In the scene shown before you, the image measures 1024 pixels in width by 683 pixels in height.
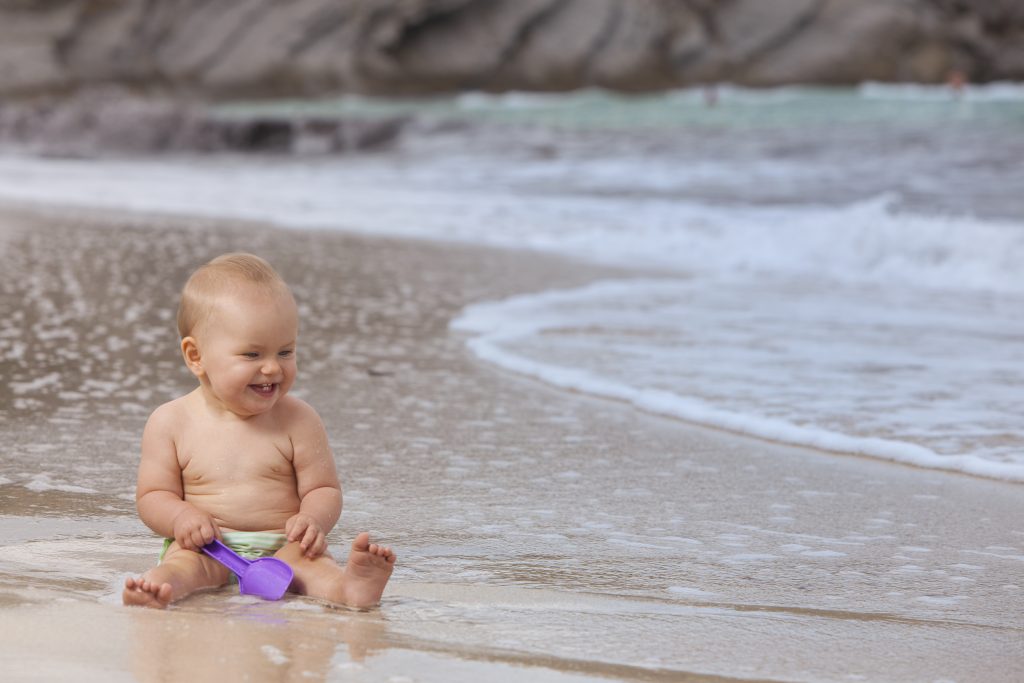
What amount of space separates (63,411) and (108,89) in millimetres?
Answer: 36255

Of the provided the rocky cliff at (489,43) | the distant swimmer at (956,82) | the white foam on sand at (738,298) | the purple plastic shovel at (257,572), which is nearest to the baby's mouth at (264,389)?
the purple plastic shovel at (257,572)

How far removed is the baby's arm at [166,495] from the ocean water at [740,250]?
1516 mm

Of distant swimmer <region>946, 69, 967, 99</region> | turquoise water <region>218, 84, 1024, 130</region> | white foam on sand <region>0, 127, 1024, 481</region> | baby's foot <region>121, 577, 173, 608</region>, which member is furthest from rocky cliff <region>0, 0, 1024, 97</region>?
baby's foot <region>121, 577, 173, 608</region>

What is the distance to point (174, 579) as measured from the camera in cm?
201

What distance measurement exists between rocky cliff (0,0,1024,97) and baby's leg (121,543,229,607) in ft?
126

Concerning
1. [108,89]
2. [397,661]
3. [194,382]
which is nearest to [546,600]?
[397,661]

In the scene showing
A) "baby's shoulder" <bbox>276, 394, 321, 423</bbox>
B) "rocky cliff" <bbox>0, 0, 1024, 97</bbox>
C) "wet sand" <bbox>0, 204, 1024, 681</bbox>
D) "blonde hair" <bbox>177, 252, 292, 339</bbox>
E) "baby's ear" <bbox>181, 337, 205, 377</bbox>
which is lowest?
"wet sand" <bbox>0, 204, 1024, 681</bbox>

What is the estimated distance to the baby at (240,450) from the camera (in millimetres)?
2107

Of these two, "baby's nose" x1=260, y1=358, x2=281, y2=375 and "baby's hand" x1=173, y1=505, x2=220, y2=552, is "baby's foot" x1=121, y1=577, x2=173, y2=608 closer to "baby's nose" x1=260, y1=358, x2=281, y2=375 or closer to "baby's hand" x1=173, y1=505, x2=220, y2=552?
"baby's hand" x1=173, y1=505, x2=220, y2=552

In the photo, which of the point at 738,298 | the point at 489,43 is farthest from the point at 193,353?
the point at 489,43

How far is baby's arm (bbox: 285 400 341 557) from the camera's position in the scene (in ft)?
7.21

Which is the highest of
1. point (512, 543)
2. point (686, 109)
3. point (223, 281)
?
point (686, 109)

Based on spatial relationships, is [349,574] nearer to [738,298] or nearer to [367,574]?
[367,574]

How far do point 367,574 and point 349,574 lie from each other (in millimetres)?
31
